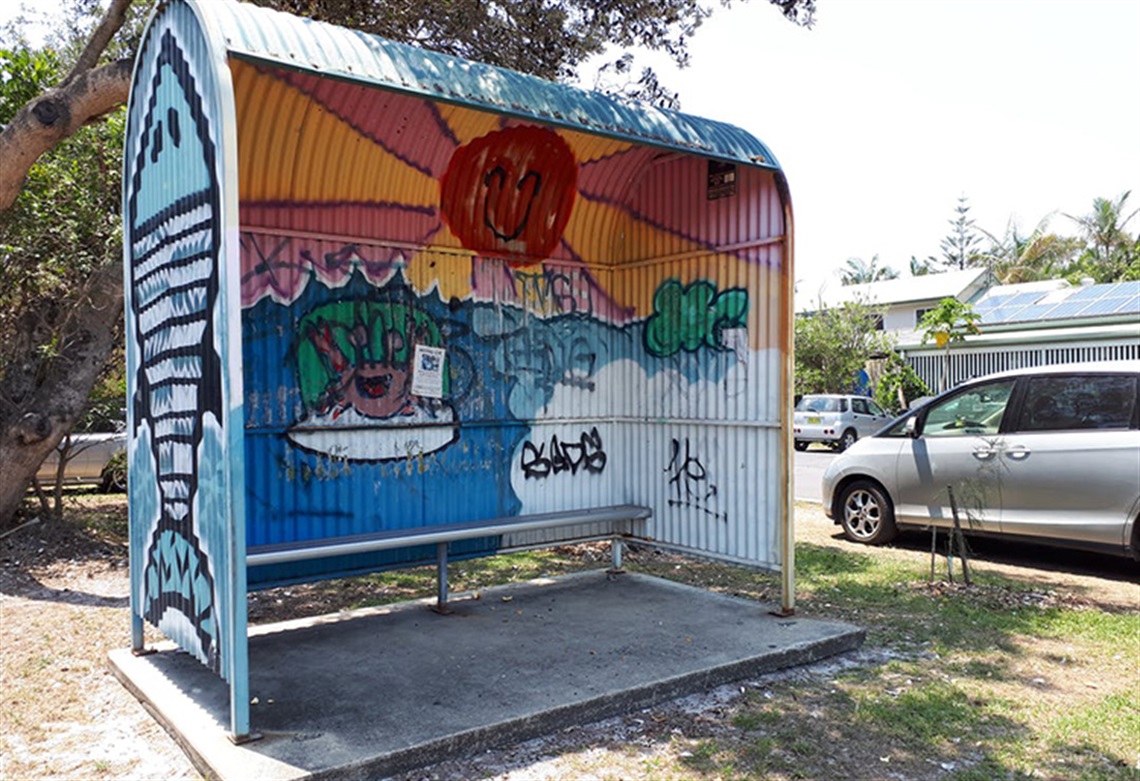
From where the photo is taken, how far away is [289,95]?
18.8 ft

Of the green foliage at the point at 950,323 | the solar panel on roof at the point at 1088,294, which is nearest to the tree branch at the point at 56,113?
the green foliage at the point at 950,323

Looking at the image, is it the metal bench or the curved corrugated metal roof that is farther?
the metal bench

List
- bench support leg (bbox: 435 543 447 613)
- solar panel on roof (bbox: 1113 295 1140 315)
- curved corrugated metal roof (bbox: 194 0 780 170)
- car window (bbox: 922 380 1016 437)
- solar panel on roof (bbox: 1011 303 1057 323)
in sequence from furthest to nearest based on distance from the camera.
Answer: solar panel on roof (bbox: 1011 303 1057 323) < solar panel on roof (bbox: 1113 295 1140 315) < car window (bbox: 922 380 1016 437) < bench support leg (bbox: 435 543 447 613) < curved corrugated metal roof (bbox: 194 0 780 170)

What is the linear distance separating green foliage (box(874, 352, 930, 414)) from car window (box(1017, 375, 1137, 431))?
18974 millimetres

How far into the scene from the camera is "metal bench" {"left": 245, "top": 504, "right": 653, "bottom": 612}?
17.8 ft

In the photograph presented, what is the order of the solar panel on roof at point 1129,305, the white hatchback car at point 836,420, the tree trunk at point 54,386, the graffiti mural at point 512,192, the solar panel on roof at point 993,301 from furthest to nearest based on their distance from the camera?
the solar panel on roof at point 993,301
the white hatchback car at point 836,420
the solar panel on roof at point 1129,305
the tree trunk at point 54,386
the graffiti mural at point 512,192

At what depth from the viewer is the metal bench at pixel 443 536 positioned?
17.8ft

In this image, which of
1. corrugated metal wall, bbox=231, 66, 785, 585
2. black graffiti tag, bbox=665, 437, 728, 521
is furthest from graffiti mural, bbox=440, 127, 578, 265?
black graffiti tag, bbox=665, 437, 728, 521

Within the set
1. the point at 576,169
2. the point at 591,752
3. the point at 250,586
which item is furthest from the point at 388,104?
the point at 591,752

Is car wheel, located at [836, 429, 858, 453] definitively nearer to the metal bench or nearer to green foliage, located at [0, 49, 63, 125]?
the metal bench

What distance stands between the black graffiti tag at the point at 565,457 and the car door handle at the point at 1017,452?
3783mm

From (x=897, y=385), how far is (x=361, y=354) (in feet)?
75.6

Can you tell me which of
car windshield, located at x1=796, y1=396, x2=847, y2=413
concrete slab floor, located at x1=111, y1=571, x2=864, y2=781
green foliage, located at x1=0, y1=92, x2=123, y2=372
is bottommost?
concrete slab floor, located at x1=111, y1=571, x2=864, y2=781

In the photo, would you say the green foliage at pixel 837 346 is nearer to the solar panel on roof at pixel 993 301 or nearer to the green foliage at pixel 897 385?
the green foliage at pixel 897 385
